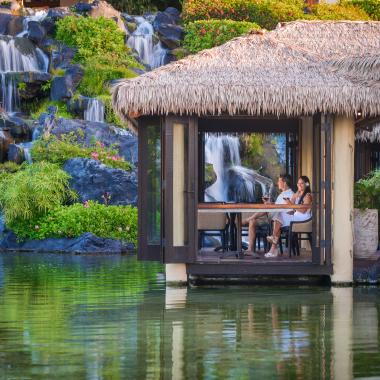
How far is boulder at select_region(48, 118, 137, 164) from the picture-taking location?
2514cm

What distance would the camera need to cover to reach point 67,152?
951 inches

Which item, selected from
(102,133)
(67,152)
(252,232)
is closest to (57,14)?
(102,133)

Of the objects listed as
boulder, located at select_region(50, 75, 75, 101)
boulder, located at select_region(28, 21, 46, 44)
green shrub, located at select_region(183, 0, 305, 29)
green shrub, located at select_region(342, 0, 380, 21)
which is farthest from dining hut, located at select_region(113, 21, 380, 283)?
green shrub, located at select_region(342, 0, 380, 21)

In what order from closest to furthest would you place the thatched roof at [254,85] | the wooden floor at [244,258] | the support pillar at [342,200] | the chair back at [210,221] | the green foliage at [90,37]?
the thatched roof at [254,85]
the support pillar at [342,200]
the wooden floor at [244,258]
the chair back at [210,221]
the green foliage at [90,37]

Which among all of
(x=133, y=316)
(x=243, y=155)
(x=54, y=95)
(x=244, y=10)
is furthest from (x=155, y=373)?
(x=244, y=10)

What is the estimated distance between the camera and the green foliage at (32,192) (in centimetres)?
2234

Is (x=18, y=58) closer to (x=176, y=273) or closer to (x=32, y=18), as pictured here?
(x=32, y=18)

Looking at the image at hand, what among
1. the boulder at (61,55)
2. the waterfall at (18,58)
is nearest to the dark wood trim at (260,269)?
the waterfall at (18,58)

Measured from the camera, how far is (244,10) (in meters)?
34.9

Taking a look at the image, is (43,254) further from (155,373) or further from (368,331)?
(155,373)

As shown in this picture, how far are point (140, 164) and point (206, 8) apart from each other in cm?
2118

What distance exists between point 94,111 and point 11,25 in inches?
232

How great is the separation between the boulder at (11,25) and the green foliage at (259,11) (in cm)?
491

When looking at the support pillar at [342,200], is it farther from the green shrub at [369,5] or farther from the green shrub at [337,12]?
the green shrub at [369,5]
